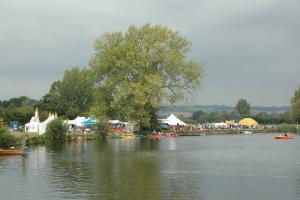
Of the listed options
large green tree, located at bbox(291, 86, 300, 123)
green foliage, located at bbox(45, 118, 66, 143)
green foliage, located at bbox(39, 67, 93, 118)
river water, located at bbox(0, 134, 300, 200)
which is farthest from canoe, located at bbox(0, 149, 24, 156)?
large green tree, located at bbox(291, 86, 300, 123)

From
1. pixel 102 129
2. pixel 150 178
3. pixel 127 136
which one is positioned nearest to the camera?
pixel 150 178

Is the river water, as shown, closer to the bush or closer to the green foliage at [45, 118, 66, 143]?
the bush

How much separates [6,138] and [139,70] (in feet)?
120

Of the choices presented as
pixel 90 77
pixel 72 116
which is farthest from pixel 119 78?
pixel 72 116

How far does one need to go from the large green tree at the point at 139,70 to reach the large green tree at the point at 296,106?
51.0 metres

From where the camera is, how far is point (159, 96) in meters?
83.1

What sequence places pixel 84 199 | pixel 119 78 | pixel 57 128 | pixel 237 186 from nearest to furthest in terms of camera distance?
pixel 84 199, pixel 237 186, pixel 57 128, pixel 119 78

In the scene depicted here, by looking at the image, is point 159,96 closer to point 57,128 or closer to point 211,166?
point 57,128

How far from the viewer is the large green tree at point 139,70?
A: 82000mm

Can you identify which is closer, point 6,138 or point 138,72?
point 6,138

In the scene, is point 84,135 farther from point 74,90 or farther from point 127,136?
point 74,90

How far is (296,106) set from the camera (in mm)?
128000

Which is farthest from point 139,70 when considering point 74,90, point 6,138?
point 74,90

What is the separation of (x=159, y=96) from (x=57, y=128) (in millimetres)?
20444
